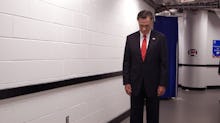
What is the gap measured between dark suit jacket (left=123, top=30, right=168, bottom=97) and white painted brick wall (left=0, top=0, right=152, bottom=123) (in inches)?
26.8

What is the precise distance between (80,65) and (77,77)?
0.54 feet

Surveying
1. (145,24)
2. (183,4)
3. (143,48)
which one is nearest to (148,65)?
(143,48)

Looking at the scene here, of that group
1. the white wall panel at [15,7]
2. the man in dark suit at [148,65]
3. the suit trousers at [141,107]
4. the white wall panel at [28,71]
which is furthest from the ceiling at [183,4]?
the white wall panel at [15,7]

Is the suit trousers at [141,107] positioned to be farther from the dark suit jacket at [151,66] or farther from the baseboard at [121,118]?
the baseboard at [121,118]

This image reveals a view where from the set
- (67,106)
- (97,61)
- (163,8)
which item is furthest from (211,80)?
(67,106)

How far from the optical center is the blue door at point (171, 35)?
23.3ft

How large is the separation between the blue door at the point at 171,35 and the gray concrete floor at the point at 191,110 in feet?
1.53

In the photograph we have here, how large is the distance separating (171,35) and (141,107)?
13.6 feet

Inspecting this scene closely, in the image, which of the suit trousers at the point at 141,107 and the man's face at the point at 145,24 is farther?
the suit trousers at the point at 141,107

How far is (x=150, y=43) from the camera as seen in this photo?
10.8 ft

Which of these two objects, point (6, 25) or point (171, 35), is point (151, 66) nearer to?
point (6, 25)

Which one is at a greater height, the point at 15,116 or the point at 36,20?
the point at 36,20

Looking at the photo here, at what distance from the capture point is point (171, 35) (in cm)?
721

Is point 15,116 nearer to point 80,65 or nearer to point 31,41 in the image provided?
point 31,41
